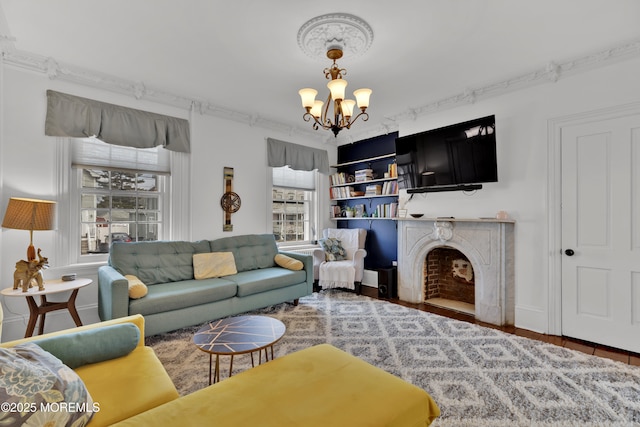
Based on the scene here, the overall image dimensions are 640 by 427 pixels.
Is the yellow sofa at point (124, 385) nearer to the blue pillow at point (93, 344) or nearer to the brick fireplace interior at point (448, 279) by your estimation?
the blue pillow at point (93, 344)

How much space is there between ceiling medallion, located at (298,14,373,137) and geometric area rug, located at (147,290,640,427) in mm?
1980

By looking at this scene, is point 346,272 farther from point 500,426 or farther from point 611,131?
point 611,131

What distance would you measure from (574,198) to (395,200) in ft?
7.28

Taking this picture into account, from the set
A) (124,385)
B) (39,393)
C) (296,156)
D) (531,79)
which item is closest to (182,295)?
(124,385)

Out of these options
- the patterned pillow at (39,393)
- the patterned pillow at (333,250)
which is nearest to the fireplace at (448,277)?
the patterned pillow at (333,250)

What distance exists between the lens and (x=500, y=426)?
5.61ft

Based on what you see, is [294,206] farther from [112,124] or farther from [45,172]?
[45,172]

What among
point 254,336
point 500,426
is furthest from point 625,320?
point 254,336

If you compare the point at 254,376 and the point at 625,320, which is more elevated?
the point at 254,376

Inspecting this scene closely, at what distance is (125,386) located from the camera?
1.34 m

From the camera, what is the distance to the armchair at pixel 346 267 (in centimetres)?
442

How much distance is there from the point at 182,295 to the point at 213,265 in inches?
28.4

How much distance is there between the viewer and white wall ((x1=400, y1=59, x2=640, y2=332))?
2862 millimetres

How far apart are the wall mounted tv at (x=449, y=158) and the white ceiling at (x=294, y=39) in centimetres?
52
